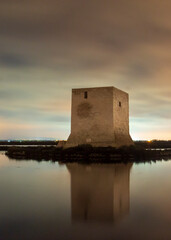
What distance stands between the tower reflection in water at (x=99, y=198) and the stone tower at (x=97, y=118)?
36.0 feet

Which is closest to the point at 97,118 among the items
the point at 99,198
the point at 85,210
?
the point at 99,198

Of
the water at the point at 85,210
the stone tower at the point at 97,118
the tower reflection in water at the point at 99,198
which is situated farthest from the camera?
the stone tower at the point at 97,118

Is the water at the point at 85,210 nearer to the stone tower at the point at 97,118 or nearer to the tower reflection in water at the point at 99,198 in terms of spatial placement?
the tower reflection in water at the point at 99,198

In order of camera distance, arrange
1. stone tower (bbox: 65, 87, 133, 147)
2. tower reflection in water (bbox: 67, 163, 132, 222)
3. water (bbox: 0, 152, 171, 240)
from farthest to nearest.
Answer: stone tower (bbox: 65, 87, 133, 147)
tower reflection in water (bbox: 67, 163, 132, 222)
water (bbox: 0, 152, 171, 240)

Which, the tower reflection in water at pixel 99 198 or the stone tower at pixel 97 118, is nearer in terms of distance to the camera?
the tower reflection in water at pixel 99 198

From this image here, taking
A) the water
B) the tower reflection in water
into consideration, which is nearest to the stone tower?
the tower reflection in water

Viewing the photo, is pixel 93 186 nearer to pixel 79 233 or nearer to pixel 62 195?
pixel 62 195

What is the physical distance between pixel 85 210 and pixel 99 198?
1022 millimetres

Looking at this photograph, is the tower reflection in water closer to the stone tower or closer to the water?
the water

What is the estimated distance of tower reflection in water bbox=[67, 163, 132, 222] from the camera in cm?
463

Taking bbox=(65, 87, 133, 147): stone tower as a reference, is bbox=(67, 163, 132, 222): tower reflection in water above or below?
below

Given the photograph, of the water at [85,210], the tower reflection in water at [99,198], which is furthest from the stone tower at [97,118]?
the water at [85,210]

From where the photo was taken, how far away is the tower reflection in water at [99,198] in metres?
4.63

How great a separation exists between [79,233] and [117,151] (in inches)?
564
